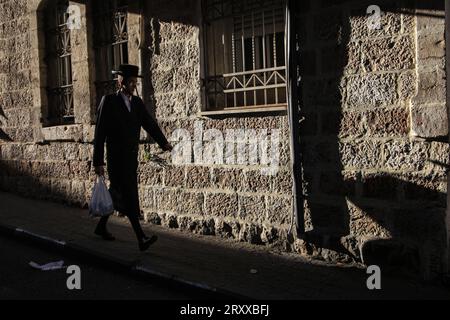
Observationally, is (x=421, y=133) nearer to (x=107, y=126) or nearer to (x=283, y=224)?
(x=283, y=224)

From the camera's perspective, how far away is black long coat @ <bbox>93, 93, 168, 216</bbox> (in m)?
6.38

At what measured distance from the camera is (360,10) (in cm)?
554

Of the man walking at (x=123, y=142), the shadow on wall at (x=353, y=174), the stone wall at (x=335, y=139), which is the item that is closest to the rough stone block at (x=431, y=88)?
the stone wall at (x=335, y=139)

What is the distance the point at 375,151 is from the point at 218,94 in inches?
92.8

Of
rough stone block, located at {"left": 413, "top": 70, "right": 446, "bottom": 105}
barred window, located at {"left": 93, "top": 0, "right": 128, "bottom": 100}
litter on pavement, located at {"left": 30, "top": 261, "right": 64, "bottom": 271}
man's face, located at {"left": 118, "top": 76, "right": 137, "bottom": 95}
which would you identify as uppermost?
barred window, located at {"left": 93, "top": 0, "right": 128, "bottom": 100}

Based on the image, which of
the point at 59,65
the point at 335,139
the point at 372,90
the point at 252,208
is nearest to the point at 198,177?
the point at 252,208

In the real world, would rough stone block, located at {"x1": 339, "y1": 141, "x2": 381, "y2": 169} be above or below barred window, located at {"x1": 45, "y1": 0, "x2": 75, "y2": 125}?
below

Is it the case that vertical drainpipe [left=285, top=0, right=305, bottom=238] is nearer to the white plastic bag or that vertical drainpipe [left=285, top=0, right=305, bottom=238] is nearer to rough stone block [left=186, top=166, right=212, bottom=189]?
rough stone block [left=186, top=166, right=212, bottom=189]

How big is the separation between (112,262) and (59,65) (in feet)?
16.8

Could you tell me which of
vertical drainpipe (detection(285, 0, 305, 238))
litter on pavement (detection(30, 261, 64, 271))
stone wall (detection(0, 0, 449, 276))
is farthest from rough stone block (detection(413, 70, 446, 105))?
litter on pavement (detection(30, 261, 64, 271))

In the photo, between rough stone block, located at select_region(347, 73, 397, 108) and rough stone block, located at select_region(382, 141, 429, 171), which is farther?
rough stone block, located at select_region(347, 73, 397, 108)

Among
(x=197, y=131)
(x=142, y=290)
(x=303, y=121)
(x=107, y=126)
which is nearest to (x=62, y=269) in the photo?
(x=142, y=290)

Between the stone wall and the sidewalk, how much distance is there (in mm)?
272

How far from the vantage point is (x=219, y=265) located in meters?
5.80
